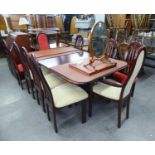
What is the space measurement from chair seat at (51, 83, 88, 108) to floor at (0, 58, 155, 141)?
1.33 ft

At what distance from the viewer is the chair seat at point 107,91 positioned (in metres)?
1.81

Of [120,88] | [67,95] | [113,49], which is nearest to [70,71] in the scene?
[67,95]

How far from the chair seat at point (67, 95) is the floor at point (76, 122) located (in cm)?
41

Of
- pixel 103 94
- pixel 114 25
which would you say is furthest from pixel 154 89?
pixel 114 25

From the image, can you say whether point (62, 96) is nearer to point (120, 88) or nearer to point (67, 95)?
point (67, 95)

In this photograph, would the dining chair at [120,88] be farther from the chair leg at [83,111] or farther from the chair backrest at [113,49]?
the chair backrest at [113,49]

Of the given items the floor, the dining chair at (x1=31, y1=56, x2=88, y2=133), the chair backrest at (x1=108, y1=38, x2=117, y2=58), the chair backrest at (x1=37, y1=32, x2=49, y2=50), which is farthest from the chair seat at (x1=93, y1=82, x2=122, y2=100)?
the chair backrest at (x1=37, y1=32, x2=49, y2=50)

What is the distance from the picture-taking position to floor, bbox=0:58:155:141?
1.81 metres

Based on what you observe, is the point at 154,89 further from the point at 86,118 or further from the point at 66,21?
the point at 66,21

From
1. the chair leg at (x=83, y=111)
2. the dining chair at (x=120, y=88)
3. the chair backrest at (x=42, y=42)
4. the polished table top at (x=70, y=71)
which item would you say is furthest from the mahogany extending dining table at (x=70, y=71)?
the chair backrest at (x=42, y=42)

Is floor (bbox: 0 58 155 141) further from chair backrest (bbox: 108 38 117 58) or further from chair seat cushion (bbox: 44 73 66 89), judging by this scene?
chair backrest (bbox: 108 38 117 58)

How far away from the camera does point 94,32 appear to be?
1.76 meters

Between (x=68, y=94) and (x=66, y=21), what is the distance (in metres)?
4.81
